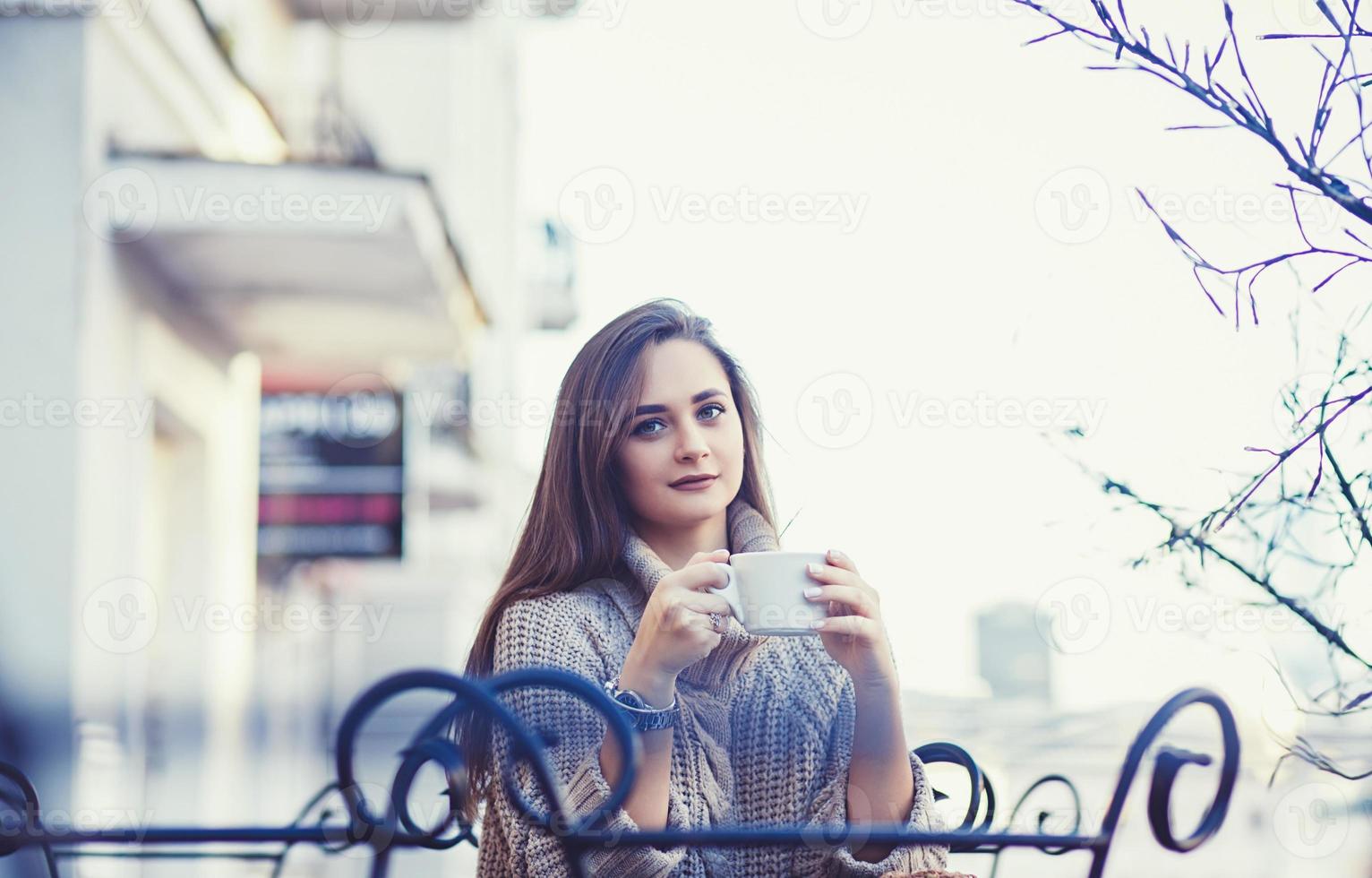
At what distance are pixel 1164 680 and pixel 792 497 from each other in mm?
A: 751

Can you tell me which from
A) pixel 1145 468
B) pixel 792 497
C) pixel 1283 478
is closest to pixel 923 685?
pixel 792 497

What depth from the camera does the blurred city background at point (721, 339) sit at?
1447 millimetres

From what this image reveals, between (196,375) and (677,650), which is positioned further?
(196,375)

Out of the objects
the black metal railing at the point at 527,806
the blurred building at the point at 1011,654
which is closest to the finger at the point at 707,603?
the black metal railing at the point at 527,806

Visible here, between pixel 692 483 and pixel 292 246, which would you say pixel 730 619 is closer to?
pixel 692 483

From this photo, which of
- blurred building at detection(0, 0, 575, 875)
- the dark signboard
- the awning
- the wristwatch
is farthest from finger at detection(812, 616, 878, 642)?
the dark signboard

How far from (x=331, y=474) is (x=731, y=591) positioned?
4616 mm

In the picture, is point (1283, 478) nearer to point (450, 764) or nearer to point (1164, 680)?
Result: point (450, 764)

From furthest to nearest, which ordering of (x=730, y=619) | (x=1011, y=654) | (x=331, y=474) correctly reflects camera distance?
(x=331, y=474), (x=1011, y=654), (x=730, y=619)

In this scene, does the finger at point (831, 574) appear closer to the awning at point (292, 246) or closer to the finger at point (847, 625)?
the finger at point (847, 625)

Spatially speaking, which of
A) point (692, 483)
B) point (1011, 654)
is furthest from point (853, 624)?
point (1011, 654)

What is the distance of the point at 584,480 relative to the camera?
148 centimetres

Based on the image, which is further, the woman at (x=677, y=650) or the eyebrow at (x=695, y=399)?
the eyebrow at (x=695, y=399)

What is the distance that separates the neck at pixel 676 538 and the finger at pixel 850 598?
1.22 feet
